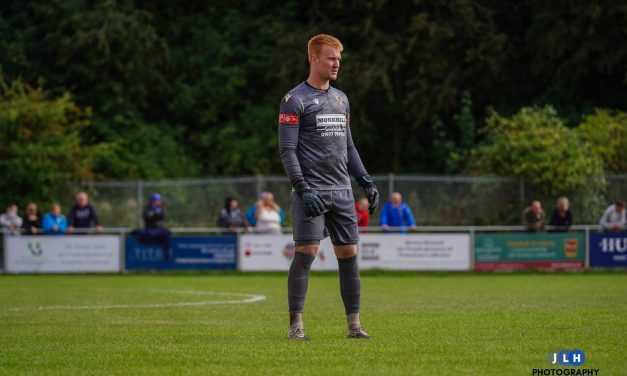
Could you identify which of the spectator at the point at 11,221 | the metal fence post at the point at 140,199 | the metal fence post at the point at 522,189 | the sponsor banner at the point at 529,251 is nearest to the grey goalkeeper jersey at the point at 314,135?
the sponsor banner at the point at 529,251

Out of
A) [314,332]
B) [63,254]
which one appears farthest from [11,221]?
[314,332]

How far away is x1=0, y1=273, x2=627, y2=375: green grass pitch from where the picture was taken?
7434mm

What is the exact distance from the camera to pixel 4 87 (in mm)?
36344

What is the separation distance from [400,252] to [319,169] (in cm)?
1703

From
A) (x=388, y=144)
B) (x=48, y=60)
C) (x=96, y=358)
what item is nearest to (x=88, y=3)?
(x=48, y=60)

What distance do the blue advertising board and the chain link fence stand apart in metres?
3.96

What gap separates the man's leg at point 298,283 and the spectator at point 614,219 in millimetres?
18280

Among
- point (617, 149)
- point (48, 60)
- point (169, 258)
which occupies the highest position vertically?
point (48, 60)

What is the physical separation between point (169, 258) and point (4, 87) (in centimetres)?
1181

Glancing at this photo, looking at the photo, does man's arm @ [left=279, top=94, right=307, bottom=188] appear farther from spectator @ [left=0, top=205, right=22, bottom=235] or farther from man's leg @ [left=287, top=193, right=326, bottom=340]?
spectator @ [left=0, top=205, right=22, bottom=235]

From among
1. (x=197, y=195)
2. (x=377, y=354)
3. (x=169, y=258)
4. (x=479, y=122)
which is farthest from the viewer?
(x=479, y=122)

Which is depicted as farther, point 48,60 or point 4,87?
point 48,60

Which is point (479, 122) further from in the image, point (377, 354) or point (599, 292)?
point (377, 354)

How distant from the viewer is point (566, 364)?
720cm
